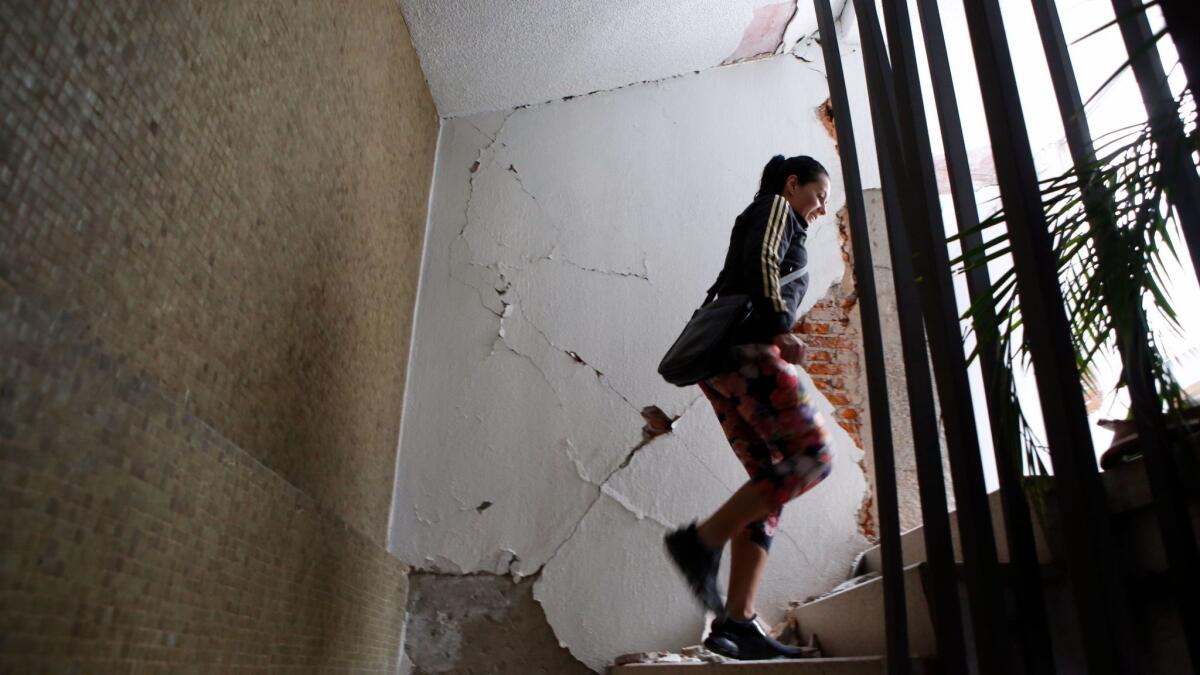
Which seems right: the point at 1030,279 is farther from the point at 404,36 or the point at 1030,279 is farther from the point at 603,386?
the point at 404,36

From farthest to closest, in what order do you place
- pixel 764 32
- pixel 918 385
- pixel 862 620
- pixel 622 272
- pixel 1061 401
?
pixel 764 32, pixel 622 272, pixel 862 620, pixel 918 385, pixel 1061 401

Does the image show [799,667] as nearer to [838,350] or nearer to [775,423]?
[775,423]

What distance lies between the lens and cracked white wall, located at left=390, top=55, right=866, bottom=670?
2.70m

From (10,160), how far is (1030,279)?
114cm

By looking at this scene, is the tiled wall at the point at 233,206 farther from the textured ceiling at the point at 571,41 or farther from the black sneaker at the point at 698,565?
the black sneaker at the point at 698,565

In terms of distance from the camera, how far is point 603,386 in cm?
292

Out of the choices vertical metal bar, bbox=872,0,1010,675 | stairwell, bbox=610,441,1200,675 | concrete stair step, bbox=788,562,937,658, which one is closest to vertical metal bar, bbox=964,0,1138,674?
vertical metal bar, bbox=872,0,1010,675

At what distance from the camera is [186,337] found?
1419 mm

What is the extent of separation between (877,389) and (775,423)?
0.50m

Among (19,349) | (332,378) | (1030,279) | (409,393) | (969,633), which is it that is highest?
(409,393)

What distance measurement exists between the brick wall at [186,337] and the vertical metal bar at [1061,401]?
107 centimetres

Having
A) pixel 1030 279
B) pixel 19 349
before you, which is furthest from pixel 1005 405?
pixel 19 349

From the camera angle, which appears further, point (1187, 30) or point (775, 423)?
point (775, 423)

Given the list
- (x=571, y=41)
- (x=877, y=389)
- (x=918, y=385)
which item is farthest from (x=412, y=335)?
(x=918, y=385)
